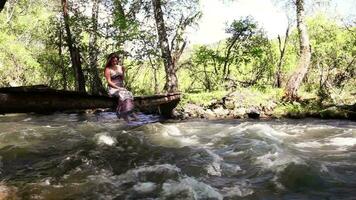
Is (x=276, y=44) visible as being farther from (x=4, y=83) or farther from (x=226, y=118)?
(x=4, y=83)

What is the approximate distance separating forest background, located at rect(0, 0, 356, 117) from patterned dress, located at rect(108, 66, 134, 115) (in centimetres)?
593

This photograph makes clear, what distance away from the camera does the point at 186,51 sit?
24094 millimetres

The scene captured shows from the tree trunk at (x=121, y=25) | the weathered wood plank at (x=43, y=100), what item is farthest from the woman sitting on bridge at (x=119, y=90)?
the tree trunk at (x=121, y=25)

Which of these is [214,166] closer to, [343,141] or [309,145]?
[309,145]

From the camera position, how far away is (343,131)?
35.6 ft

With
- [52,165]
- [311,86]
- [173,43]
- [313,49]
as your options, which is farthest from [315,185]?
[313,49]

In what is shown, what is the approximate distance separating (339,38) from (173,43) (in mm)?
8175

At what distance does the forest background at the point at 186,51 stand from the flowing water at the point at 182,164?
22.5 feet

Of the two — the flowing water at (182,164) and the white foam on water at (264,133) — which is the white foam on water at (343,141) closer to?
the flowing water at (182,164)

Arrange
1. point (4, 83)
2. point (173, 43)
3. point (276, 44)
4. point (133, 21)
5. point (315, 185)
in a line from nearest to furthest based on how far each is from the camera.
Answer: point (315, 185), point (133, 21), point (173, 43), point (276, 44), point (4, 83)

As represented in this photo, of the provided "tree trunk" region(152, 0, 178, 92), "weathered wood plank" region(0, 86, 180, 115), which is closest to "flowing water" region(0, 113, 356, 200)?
"weathered wood plank" region(0, 86, 180, 115)

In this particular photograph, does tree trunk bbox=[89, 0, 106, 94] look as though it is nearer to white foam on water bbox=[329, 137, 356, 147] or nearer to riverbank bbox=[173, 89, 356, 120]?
riverbank bbox=[173, 89, 356, 120]

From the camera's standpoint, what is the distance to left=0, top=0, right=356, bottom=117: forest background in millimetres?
18391

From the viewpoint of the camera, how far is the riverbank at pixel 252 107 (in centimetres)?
1471
